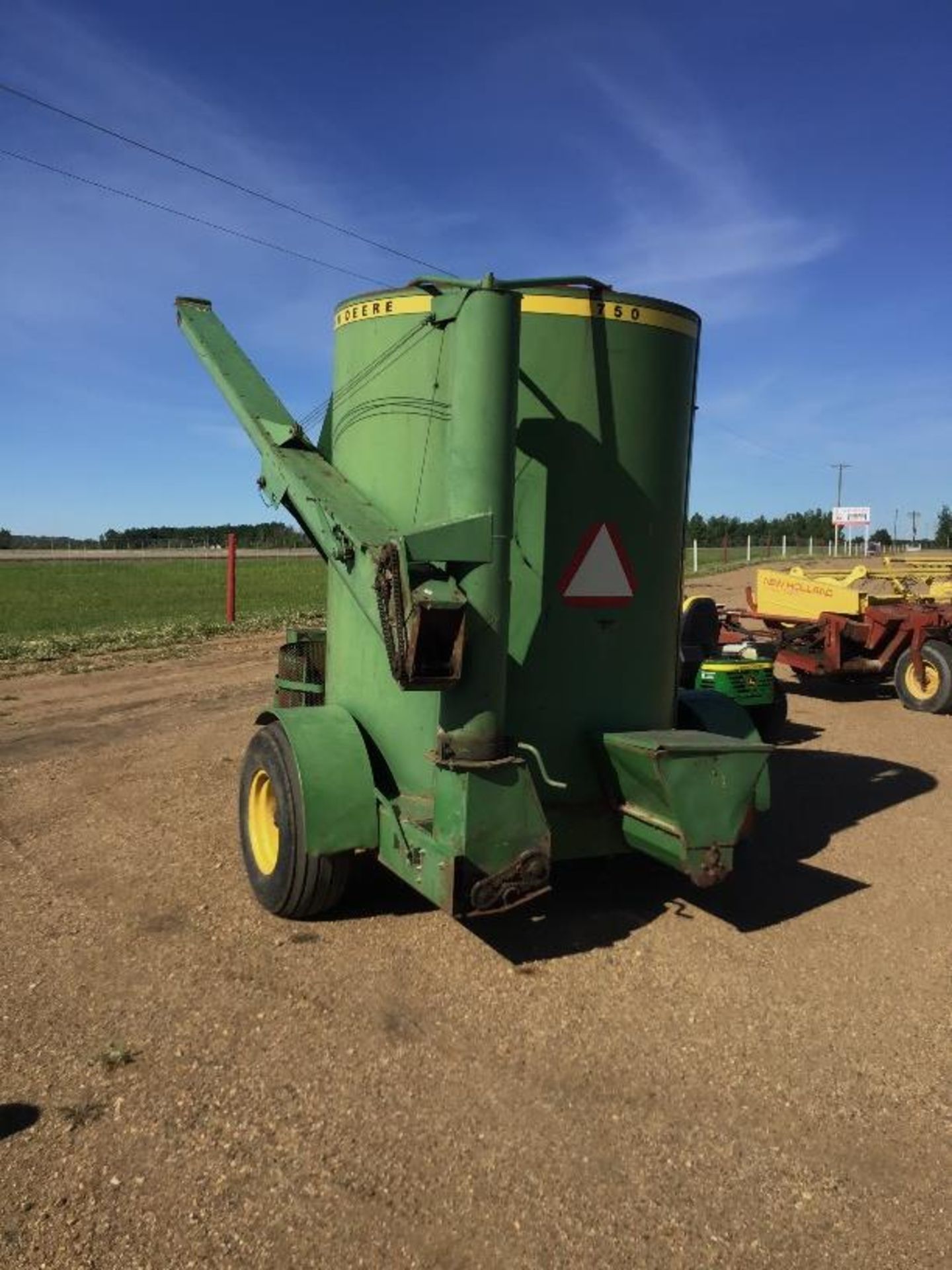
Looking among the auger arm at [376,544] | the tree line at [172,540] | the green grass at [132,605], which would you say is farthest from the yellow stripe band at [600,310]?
the tree line at [172,540]

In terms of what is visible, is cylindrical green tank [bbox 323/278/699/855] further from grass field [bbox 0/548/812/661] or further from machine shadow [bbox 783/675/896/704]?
machine shadow [bbox 783/675/896/704]

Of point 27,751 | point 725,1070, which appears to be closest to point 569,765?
point 725,1070

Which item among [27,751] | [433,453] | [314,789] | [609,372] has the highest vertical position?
[609,372]

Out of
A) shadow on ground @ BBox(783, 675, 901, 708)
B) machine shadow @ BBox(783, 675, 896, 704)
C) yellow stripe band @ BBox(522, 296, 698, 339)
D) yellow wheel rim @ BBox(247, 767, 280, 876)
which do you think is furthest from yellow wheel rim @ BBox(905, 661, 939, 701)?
yellow wheel rim @ BBox(247, 767, 280, 876)

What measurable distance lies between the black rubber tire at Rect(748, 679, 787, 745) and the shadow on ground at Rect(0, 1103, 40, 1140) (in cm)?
666

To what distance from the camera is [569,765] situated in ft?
15.0

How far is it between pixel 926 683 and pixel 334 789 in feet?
28.9

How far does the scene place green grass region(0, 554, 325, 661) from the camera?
50.0 feet

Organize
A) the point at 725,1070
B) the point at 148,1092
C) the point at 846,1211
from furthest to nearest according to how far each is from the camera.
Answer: the point at 725,1070 → the point at 148,1092 → the point at 846,1211

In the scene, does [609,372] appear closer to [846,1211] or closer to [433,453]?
[433,453]

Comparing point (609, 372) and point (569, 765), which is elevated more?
point (609, 372)

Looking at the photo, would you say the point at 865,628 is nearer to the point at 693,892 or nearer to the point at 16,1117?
the point at 693,892

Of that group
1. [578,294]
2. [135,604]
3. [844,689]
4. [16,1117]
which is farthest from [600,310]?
[135,604]

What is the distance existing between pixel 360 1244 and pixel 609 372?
3422 millimetres
